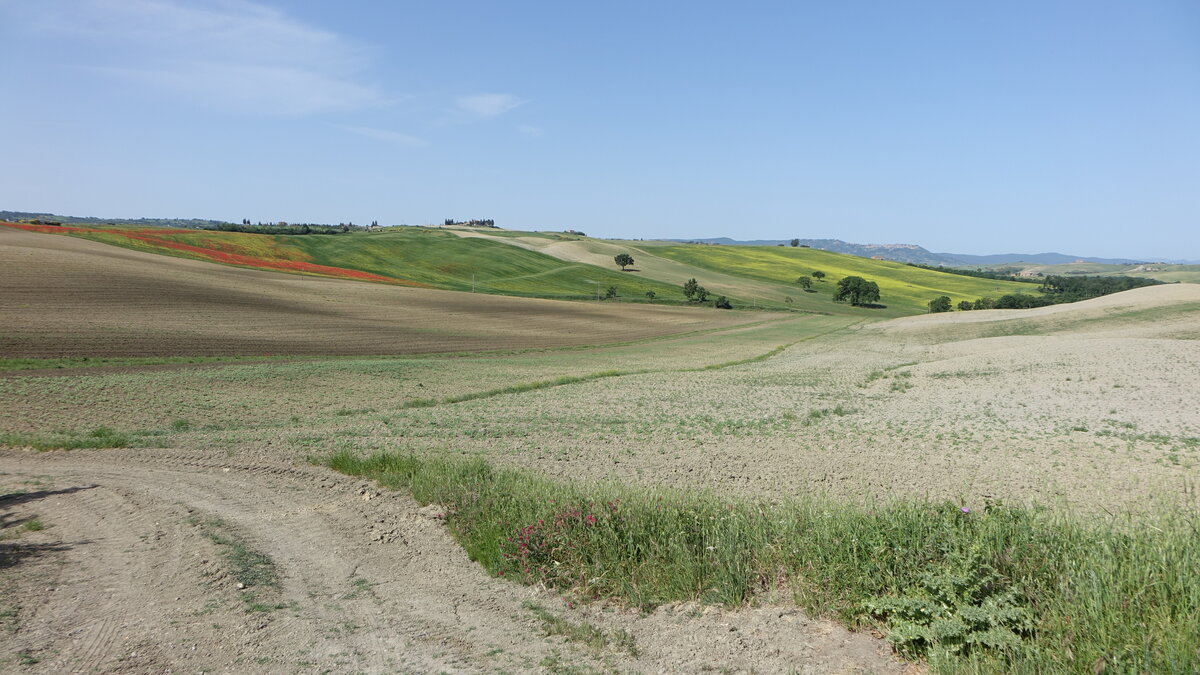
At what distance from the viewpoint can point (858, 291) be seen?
390ft

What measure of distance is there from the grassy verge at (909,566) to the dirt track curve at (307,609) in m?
0.37

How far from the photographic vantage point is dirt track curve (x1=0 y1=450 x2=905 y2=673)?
21.1ft

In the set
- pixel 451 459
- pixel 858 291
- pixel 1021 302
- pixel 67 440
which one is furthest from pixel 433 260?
pixel 451 459

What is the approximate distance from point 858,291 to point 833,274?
39.3 m

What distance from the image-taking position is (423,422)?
70.4 ft

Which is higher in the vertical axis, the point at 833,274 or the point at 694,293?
the point at 833,274

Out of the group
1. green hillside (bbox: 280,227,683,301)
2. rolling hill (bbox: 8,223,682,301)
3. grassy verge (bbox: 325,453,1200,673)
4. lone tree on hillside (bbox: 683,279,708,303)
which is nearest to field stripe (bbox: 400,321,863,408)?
grassy verge (bbox: 325,453,1200,673)

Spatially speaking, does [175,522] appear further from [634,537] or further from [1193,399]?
[1193,399]

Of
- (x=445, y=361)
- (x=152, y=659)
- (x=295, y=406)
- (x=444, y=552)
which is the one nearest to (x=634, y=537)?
(x=444, y=552)

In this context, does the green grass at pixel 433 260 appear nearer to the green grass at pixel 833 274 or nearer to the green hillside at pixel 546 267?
the green hillside at pixel 546 267

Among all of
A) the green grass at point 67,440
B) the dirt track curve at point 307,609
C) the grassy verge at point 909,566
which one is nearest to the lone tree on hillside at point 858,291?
the grassy verge at point 909,566

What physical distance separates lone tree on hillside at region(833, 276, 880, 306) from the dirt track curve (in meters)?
119

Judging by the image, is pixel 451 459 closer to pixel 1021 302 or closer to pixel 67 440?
pixel 67 440

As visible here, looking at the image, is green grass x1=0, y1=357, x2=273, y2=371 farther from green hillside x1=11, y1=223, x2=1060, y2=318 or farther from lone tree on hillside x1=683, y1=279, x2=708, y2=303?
lone tree on hillside x1=683, y1=279, x2=708, y2=303
